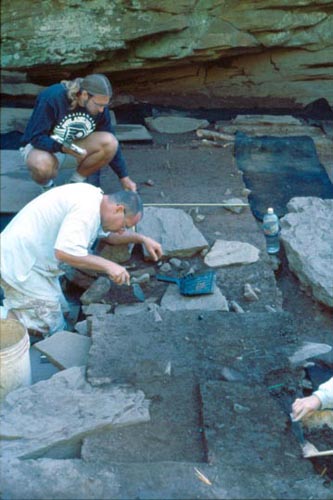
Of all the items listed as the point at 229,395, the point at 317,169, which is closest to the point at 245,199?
the point at 317,169

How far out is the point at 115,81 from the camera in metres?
9.64

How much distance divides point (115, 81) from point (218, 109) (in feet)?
4.50

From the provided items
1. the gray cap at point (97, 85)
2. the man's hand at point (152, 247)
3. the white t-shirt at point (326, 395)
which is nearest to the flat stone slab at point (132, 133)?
the gray cap at point (97, 85)

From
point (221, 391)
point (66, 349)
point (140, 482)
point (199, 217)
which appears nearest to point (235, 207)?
point (199, 217)

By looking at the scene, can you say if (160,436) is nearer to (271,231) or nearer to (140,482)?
(140,482)

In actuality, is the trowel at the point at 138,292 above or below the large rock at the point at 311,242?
below

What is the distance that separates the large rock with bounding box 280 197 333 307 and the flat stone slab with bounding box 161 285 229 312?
724 millimetres

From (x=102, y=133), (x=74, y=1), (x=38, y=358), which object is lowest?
(x=38, y=358)

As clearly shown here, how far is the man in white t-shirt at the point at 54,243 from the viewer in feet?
16.2

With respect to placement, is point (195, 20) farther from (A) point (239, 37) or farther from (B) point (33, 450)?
(B) point (33, 450)

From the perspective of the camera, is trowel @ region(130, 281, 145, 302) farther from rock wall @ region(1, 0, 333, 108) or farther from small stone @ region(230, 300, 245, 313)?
rock wall @ region(1, 0, 333, 108)

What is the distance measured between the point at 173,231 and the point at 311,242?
1.13 m

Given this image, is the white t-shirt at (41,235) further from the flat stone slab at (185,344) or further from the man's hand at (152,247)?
the flat stone slab at (185,344)

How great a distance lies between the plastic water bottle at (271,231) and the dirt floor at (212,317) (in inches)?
3.3
